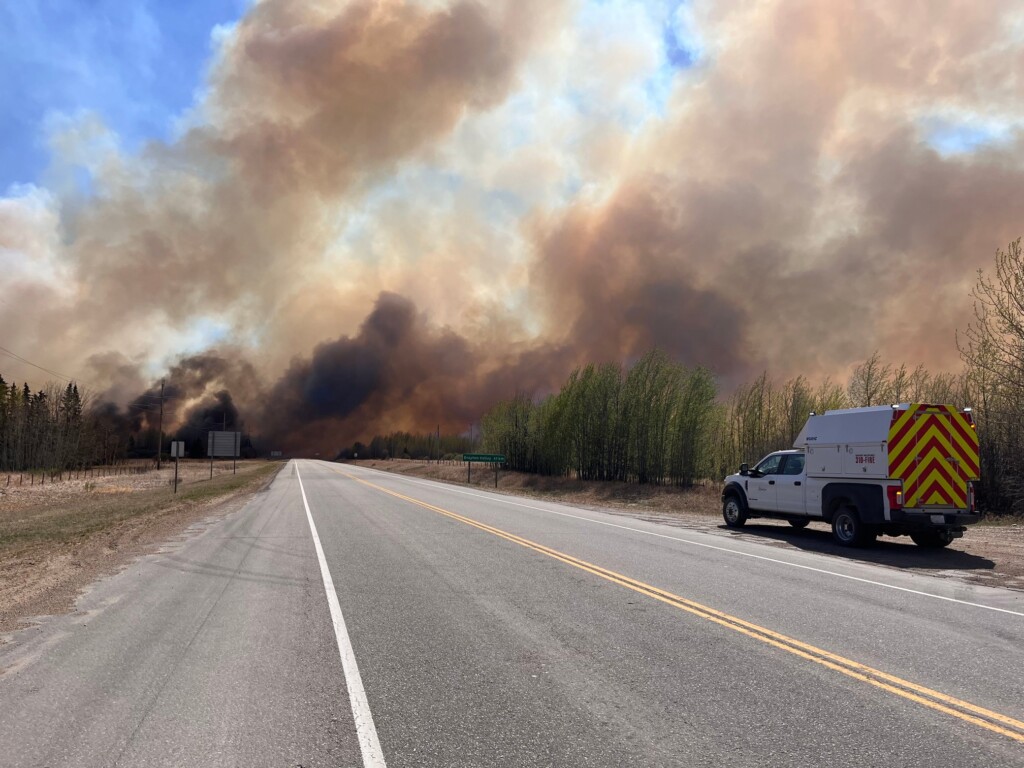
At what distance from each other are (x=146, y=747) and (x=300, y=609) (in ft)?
12.6

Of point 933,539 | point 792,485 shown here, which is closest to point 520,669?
point 792,485

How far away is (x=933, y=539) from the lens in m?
15.4

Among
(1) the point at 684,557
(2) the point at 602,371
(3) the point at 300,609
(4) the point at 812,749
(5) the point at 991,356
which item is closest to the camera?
(4) the point at 812,749

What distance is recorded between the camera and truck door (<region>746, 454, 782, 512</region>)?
17562 millimetres

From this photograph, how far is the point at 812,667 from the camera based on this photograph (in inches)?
222

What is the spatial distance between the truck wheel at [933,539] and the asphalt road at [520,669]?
213 inches

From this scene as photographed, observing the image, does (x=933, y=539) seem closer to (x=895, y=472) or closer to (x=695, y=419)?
(x=895, y=472)

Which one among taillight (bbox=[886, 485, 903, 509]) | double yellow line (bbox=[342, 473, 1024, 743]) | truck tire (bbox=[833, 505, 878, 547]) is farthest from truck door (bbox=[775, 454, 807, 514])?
double yellow line (bbox=[342, 473, 1024, 743])

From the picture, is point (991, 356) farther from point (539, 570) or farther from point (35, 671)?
point (35, 671)

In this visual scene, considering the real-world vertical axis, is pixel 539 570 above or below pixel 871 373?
below

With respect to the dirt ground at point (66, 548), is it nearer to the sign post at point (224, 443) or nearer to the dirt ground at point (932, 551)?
the dirt ground at point (932, 551)

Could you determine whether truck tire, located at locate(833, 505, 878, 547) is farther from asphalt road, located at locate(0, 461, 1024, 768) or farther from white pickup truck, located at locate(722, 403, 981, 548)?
asphalt road, located at locate(0, 461, 1024, 768)

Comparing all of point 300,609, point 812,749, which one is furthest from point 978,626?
point 300,609

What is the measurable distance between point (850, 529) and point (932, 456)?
235cm
